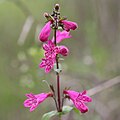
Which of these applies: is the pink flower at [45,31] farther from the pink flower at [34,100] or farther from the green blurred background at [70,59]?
the green blurred background at [70,59]

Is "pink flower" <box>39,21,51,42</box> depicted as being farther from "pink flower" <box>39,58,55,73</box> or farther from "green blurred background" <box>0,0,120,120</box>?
"green blurred background" <box>0,0,120,120</box>

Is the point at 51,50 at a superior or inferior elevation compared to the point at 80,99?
superior

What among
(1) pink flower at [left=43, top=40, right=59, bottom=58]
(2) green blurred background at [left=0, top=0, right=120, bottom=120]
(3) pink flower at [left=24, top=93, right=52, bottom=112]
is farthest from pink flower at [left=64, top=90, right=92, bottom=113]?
(2) green blurred background at [left=0, top=0, right=120, bottom=120]

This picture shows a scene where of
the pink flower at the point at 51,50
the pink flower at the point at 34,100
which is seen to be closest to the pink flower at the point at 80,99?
the pink flower at the point at 34,100

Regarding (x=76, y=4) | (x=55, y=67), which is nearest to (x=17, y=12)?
(x=76, y=4)

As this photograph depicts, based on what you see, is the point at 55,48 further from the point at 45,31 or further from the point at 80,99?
the point at 80,99

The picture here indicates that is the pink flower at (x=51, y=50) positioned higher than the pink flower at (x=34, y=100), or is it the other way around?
the pink flower at (x=51, y=50)

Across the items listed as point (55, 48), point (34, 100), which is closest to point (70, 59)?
point (34, 100)

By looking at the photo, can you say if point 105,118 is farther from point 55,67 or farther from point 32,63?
point 55,67
